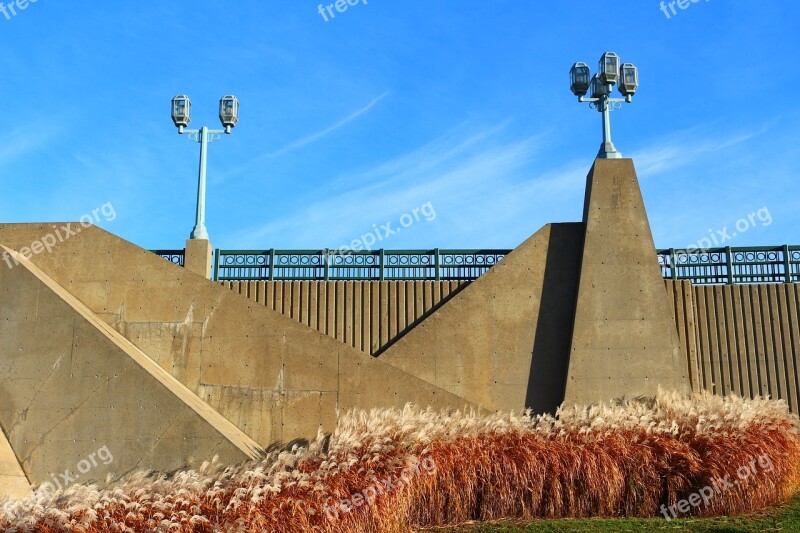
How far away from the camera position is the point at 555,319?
14430 mm

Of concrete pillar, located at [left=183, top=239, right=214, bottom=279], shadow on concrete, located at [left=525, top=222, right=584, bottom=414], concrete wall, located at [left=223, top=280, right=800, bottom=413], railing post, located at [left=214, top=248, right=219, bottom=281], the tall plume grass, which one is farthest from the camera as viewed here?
railing post, located at [left=214, top=248, right=219, bottom=281]

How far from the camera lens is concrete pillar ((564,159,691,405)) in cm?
1365

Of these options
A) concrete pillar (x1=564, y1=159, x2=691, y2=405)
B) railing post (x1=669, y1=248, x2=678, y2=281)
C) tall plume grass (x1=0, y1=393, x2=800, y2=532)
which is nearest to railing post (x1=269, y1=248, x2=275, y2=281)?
tall plume grass (x1=0, y1=393, x2=800, y2=532)

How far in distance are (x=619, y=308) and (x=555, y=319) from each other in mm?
1204

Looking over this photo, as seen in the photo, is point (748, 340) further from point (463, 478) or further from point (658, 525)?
point (463, 478)

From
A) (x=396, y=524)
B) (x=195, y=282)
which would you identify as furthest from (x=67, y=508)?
(x=195, y=282)

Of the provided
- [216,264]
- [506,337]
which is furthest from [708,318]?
[216,264]

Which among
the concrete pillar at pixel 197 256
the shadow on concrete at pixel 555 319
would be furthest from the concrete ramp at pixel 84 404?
the shadow on concrete at pixel 555 319

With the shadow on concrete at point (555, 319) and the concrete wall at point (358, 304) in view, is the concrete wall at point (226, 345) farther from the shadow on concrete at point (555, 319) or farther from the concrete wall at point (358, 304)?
the shadow on concrete at point (555, 319)

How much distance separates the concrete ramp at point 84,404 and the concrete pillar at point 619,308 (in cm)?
627

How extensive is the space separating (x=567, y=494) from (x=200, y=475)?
5071 mm

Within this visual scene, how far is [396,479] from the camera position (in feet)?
32.3

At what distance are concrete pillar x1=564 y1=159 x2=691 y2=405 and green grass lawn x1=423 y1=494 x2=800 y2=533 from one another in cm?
375

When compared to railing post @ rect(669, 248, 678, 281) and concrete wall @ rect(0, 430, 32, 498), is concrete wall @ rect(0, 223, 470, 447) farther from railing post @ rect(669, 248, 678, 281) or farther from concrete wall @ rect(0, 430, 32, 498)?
railing post @ rect(669, 248, 678, 281)
